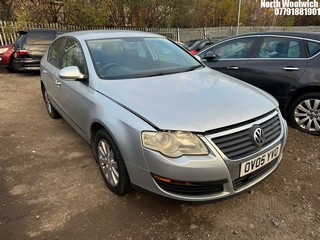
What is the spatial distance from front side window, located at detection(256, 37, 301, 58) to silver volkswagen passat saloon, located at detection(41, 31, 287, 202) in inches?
62.7

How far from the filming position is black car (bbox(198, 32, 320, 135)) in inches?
154

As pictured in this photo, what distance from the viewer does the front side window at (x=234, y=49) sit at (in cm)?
458

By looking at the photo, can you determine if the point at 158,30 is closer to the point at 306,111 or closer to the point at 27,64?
the point at 27,64

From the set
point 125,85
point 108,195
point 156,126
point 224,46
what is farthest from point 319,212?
point 224,46

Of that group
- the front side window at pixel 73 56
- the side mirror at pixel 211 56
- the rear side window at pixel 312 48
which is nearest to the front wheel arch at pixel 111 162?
the front side window at pixel 73 56

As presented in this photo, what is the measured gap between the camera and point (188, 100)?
7.81 feet

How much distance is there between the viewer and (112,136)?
236cm

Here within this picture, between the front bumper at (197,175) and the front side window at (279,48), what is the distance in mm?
2525

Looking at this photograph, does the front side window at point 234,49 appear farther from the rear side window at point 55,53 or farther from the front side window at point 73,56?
the rear side window at point 55,53

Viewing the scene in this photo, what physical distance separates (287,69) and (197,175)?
2.88 metres

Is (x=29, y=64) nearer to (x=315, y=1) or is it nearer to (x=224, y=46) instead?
(x=224, y=46)

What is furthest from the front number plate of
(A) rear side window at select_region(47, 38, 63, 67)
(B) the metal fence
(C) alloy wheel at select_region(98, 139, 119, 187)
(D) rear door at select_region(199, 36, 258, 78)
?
(B) the metal fence

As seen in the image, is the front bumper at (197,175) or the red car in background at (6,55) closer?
the front bumper at (197,175)

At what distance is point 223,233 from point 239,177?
1.66 ft
